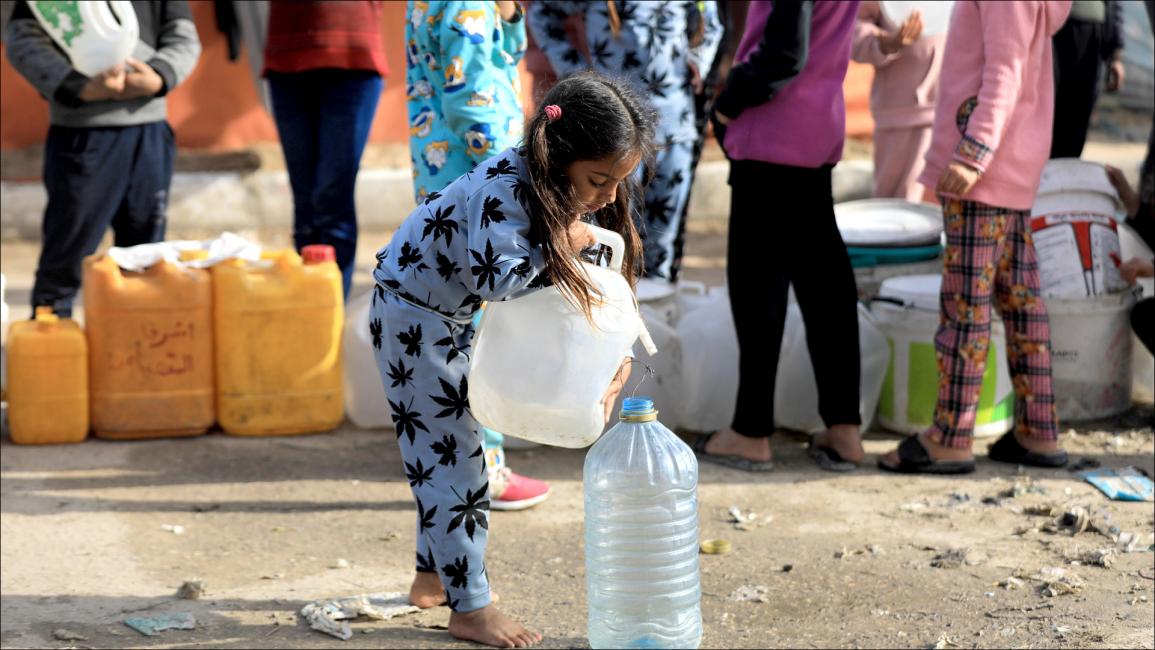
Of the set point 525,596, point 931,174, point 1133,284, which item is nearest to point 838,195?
point 1133,284

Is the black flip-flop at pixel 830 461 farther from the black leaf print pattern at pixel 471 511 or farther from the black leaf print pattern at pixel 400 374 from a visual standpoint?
the black leaf print pattern at pixel 400 374

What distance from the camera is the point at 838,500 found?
485 cm

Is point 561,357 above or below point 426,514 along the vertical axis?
above

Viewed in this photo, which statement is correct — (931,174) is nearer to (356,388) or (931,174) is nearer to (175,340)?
(356,388)

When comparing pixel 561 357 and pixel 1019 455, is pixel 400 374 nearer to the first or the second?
pixel 561 357

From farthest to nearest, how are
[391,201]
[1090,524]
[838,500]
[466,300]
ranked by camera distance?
[391,201] → [838,500] → [1090,524] → [466,300]

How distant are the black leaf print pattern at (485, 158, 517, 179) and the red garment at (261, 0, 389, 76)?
9.66ft

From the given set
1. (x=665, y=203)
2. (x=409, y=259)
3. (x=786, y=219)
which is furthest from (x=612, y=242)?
(x=665, y=203)

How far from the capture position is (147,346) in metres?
5.44

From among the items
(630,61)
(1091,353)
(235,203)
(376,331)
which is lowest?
(235,203)

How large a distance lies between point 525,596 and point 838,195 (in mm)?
6543

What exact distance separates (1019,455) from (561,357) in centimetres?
267

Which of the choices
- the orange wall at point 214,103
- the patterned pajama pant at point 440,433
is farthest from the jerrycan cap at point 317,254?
the orange wall at point 214,103

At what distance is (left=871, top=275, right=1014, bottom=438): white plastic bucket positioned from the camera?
5426 millimetres
